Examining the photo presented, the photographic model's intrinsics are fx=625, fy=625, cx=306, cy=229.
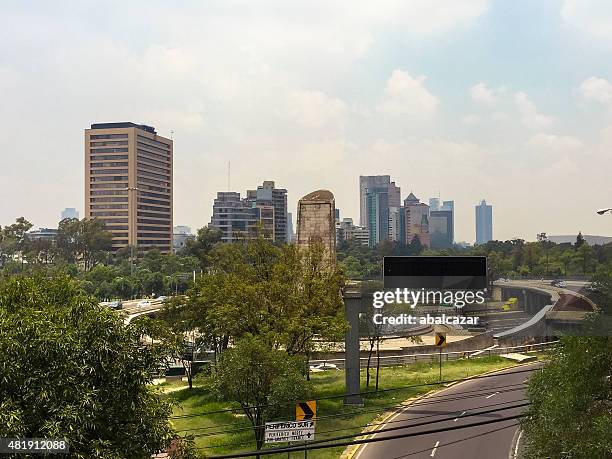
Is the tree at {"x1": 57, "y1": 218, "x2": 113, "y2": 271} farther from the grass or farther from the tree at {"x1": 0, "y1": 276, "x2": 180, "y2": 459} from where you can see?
the tree at {"x1": 0, "y1": 276, "x2": 180, "y2": 459}

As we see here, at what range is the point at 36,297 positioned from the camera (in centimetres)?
1983

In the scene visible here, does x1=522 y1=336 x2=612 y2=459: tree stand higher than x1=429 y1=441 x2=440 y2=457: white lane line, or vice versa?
x1=522 y1=336 x2=612 y2=459: tree

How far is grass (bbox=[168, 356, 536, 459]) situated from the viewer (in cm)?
2806

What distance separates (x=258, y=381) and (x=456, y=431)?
1104 centimetres

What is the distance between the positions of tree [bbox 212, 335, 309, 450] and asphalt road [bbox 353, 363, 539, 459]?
156 inches

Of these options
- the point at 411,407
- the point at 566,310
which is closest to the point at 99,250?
the point at 411,407

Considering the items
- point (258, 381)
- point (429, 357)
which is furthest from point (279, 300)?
point (429, 357)

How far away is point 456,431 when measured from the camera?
31172 mm

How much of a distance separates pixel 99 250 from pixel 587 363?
500 feet

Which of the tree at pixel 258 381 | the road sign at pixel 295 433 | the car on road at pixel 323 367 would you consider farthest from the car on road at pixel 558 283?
the car on road at pixel 323 367

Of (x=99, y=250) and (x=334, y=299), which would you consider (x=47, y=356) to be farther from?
(x=99, y=250)

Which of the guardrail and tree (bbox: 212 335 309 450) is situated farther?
the guardrail

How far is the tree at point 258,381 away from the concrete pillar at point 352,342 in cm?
676

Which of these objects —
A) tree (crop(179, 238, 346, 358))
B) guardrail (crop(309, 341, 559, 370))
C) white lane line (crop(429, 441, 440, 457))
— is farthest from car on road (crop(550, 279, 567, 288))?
guardrail (crop(309, 341, 559, 370))
